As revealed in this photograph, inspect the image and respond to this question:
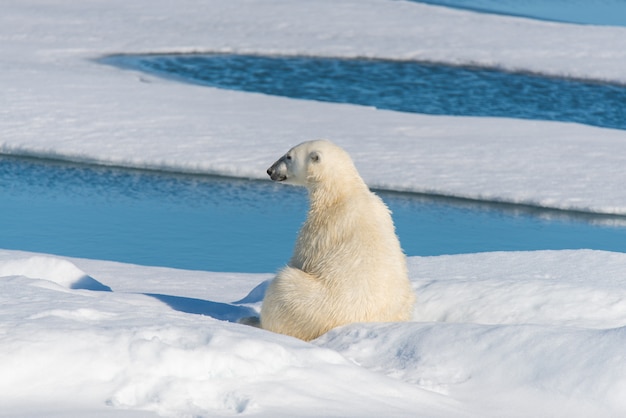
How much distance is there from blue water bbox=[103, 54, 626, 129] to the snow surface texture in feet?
1.19

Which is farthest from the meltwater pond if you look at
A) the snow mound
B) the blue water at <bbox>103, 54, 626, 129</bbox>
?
the blue water at <bbox>103, 54, 626, 129</bbox>

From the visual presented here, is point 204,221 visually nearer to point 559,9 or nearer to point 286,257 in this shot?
point 286,257

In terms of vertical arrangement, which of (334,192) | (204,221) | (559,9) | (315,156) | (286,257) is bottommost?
(286,257)

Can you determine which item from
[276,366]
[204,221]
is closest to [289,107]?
[204,221]

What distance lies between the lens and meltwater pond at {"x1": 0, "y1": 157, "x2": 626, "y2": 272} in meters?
6.44

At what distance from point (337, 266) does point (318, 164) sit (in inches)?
16.9

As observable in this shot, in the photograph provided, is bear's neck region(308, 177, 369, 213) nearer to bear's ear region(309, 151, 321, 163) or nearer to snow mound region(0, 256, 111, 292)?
bear's ear region(309, 151, 321, 163)

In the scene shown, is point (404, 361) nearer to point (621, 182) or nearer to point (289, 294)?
point (289, 294)

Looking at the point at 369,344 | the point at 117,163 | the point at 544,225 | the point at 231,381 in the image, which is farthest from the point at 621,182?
the point at 231,381

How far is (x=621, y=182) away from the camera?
7586mm

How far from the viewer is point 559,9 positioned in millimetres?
18453

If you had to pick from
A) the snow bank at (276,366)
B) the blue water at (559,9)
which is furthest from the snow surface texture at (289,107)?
the snow bank at (276,366)

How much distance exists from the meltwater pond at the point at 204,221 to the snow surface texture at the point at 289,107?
0.59ft

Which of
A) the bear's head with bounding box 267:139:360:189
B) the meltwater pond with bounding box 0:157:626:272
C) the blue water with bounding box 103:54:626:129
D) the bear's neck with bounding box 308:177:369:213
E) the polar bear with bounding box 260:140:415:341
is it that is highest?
the blue water with bounding box 103:54:626:129
